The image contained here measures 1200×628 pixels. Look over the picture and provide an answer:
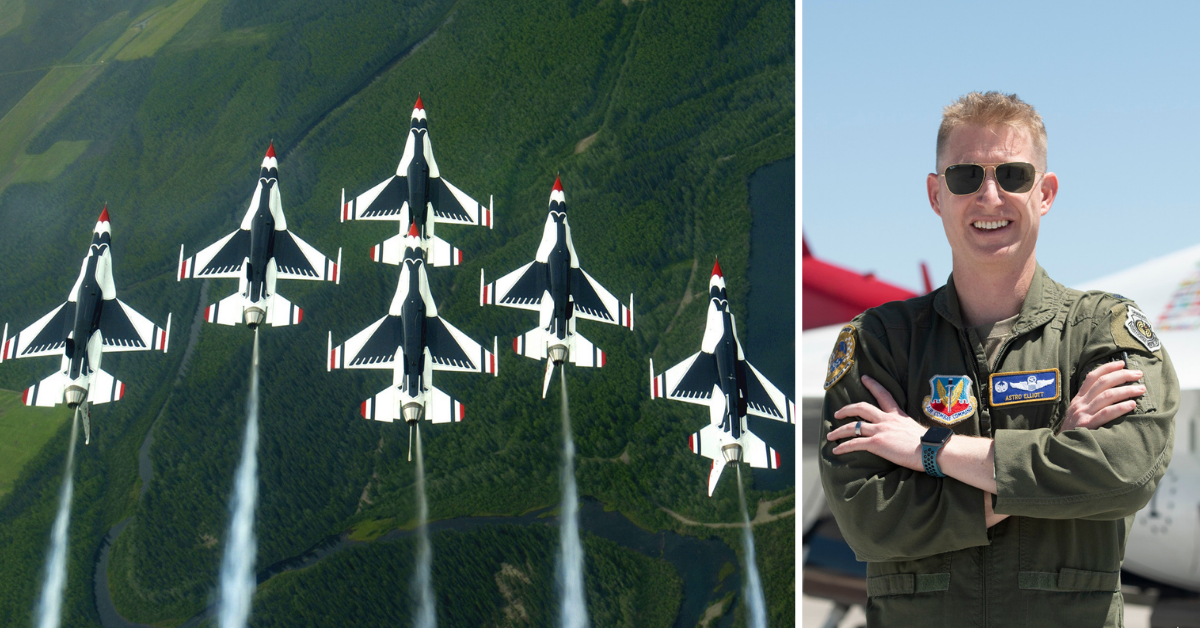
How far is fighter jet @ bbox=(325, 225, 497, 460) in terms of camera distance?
578 centimetres

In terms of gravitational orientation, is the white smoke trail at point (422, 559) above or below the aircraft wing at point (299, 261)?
below

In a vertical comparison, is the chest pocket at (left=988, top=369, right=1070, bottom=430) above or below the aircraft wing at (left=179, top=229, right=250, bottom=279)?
below

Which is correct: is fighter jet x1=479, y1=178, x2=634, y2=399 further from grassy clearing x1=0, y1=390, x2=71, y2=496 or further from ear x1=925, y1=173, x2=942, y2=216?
ear x1=925, y1=173, x2=942, y2=216

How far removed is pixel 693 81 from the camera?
23.9ft

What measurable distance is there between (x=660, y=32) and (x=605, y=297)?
268 centimetres

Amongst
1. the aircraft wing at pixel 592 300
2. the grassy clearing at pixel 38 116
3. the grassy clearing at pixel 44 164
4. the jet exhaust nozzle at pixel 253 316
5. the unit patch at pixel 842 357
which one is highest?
the grassy clearing at pixel 38 116

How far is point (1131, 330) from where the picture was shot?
64.9 inches

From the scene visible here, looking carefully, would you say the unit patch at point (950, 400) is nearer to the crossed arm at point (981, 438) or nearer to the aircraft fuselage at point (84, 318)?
the crossed arm at point (981, 438)

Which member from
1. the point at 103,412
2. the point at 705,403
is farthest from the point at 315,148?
the point at 705,403

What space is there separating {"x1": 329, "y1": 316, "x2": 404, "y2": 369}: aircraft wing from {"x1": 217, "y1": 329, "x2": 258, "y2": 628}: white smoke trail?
822 millimetres

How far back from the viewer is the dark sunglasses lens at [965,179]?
A: 68.4 inches

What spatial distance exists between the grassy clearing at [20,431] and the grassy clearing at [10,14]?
3.29m

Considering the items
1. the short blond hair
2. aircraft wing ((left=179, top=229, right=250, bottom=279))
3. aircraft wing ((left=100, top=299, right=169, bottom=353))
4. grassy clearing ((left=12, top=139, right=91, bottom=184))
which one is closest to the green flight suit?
the short blond hair

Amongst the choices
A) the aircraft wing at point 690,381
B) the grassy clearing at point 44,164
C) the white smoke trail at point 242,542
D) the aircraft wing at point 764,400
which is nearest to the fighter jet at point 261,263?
the white smoke trail at point 242,542
